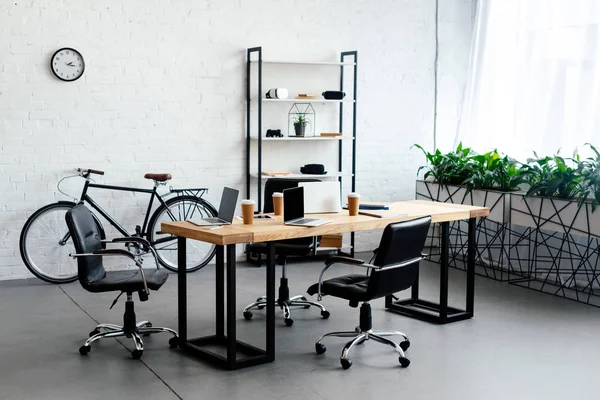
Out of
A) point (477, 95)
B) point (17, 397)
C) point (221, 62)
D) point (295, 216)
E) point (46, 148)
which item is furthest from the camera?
point (477, 95)

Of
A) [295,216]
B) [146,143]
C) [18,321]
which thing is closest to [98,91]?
[146,143]

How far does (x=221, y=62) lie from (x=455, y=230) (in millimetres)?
2958

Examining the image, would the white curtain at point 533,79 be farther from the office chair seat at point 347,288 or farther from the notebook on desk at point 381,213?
the office chair seat at point 347,288

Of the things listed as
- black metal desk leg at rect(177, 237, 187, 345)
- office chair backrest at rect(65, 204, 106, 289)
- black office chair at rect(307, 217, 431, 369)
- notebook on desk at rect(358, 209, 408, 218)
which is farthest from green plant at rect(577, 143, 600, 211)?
office chair backrest at rect(65, 204, 106, 289)

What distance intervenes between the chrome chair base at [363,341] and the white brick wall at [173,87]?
3.07 m

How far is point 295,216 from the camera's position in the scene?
4.80 meters

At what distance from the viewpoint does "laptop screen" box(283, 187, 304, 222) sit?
4.70m

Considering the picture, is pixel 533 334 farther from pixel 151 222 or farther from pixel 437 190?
pixel 151 222

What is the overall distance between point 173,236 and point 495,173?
3007mm

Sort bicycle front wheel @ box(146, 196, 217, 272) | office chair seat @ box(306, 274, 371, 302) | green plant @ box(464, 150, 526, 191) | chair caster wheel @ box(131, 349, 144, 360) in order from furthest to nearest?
1. bicycle front wheel @ box(146, 196, 217, 272)
2. green plant @ box(464, 150, 526, 191)
3. chair caster wheel @ box(131, 349, 144, 360)
4. office chair seat @ box(306, 274, 371, 302)

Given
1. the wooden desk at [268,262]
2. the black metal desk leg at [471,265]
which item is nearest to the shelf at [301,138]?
the wooden desk at [268,262]

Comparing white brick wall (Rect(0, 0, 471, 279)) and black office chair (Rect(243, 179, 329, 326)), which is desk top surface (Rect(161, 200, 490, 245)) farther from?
white brick wall (Rect(0, 0, 471, 279))

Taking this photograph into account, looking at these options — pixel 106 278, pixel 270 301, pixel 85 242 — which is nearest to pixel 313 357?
pixel 270 301

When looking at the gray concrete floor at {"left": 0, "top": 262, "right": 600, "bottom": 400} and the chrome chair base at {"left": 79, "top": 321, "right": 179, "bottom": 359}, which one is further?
the chrome chair base at {"left": 79, "top": 321, "right": 179, "bottom": 359}
